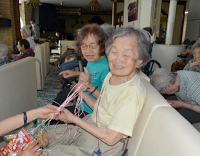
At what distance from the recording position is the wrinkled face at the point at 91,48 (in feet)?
5.06

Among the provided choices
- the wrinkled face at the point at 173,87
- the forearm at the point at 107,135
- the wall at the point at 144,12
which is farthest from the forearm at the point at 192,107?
the wall at the point at 144,12

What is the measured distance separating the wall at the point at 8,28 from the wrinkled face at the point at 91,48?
5.26 m

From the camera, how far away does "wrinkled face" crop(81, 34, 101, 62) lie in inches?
60.7

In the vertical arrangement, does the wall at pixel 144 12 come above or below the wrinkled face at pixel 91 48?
above

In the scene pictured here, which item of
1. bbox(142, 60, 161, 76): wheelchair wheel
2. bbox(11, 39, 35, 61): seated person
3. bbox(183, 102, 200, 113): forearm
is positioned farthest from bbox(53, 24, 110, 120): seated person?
bbox(11, 39, 35, 61): seated person

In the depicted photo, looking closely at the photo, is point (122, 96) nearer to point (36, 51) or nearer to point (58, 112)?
point (58, 112)

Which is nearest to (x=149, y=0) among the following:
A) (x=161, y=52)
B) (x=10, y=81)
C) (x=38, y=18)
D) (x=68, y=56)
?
(x=161, y=52)

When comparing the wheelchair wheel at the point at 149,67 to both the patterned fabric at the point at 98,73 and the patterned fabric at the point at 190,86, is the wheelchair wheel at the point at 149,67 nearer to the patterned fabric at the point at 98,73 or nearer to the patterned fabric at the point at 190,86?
the patterned fabric at the point at 190,86

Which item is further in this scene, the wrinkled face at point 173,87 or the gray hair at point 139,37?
the wrinkled face at point 173,87

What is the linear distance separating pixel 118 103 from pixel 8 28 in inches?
240

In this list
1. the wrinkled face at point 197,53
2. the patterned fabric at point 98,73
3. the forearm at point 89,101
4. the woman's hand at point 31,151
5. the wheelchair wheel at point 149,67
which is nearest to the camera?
the woman's hand at point 31,151

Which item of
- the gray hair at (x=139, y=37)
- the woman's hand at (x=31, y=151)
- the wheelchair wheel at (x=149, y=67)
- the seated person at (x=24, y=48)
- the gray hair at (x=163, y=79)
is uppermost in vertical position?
the gray hair at (x=139, y=37)

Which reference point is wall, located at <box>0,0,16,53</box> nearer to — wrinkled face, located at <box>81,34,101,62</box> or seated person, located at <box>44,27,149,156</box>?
wrinkled face, located at <box>81,34,101,62</box>

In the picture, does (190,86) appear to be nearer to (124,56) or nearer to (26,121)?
(124,56)
